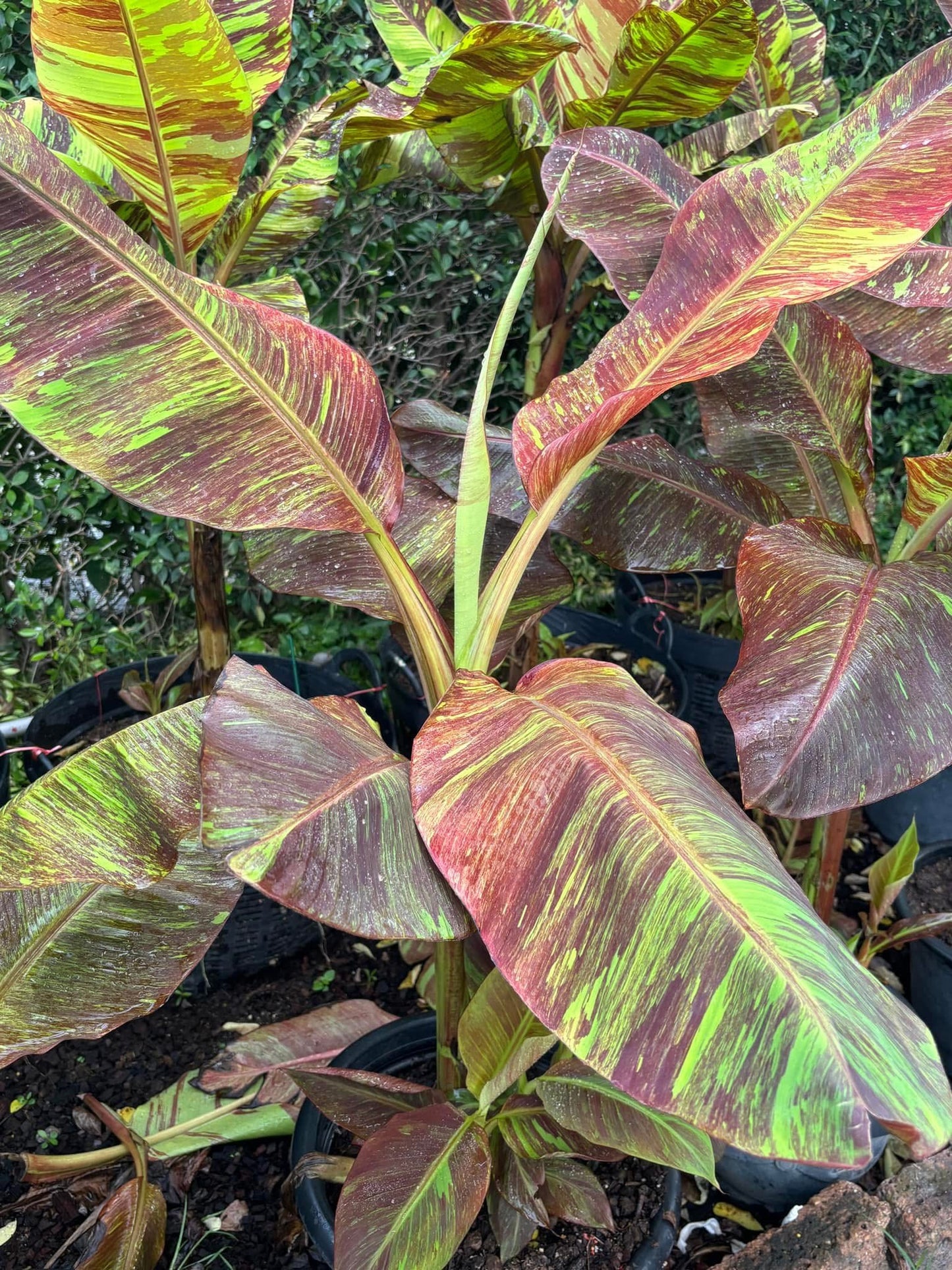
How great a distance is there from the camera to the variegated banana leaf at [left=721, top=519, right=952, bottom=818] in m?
0.79

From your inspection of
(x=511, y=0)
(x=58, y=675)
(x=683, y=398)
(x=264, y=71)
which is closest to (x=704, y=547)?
(x=264, y=71)

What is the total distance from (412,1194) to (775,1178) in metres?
0.69

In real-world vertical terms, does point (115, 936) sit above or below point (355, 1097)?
above

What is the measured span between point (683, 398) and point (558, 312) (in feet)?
4.74

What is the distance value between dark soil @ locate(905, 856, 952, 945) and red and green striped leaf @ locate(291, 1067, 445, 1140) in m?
1.01

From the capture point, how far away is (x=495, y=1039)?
36.0 inches

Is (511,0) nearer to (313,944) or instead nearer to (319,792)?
(319,792)

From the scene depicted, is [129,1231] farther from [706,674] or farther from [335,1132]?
[706,674]

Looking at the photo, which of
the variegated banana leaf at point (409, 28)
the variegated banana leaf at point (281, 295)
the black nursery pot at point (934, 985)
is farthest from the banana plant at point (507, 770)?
the black nursery pot at point (934, 985)

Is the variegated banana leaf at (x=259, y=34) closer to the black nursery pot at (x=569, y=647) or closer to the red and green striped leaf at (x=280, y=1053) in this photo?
the black nursery pot at (x=569, y=647)

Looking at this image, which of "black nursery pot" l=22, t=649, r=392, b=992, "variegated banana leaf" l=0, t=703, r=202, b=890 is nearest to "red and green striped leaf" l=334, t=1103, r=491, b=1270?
Answer: "variegated banana leaf" l=0, t=703, r=202, b=890

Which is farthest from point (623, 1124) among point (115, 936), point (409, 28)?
point (409, 28)

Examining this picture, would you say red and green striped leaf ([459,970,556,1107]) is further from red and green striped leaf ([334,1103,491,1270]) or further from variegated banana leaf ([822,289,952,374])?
variegated banana leaf ([822,289,952,374])

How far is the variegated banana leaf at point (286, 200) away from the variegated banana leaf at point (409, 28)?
24 centimetres
